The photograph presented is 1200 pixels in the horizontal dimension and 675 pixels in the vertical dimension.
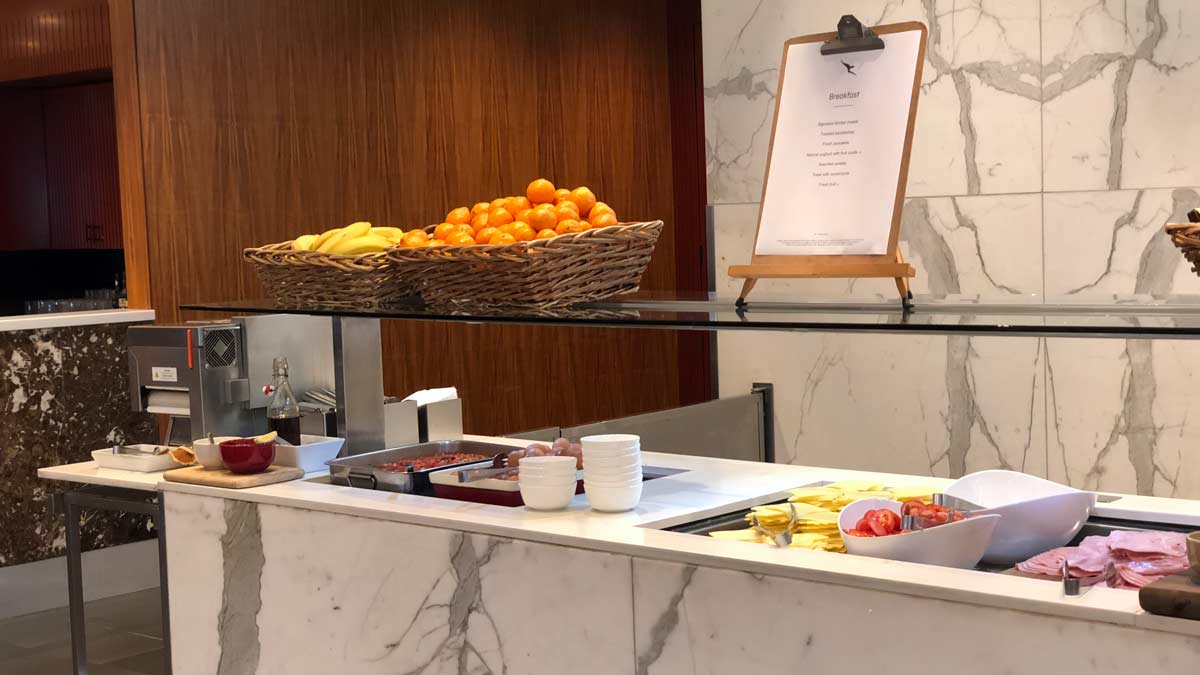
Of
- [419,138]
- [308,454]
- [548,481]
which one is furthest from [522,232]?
[419,138]

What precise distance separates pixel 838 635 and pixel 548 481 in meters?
0.78

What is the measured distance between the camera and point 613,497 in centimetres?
270

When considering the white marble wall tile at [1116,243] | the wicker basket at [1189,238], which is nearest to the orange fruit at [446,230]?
the wicker basket at [1189,238]

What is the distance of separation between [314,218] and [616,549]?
4.69 meters

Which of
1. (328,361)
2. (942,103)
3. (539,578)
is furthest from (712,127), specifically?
(539,578)

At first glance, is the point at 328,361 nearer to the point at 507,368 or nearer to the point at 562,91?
the point at 507,368

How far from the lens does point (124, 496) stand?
3654 mm

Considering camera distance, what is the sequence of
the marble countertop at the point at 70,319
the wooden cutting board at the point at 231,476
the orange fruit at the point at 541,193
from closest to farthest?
the orange fruit at the point at 541,193 < the wooden cutting board at the point at 231,476 < the marble countertop at the point at 70,319

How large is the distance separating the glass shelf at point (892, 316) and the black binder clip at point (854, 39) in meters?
0.48

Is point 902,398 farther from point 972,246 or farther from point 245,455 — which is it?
point 245,455

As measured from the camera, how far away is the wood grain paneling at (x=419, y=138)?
6.28m

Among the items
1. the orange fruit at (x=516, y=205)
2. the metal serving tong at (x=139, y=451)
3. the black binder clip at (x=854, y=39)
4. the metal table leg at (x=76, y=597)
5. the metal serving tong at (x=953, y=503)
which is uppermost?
the black binder clip at (x=854, y=39)

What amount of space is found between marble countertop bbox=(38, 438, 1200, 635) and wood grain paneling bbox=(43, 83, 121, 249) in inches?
205

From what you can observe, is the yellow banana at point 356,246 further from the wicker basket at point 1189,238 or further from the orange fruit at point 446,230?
the wicker basket at point 1189,238
